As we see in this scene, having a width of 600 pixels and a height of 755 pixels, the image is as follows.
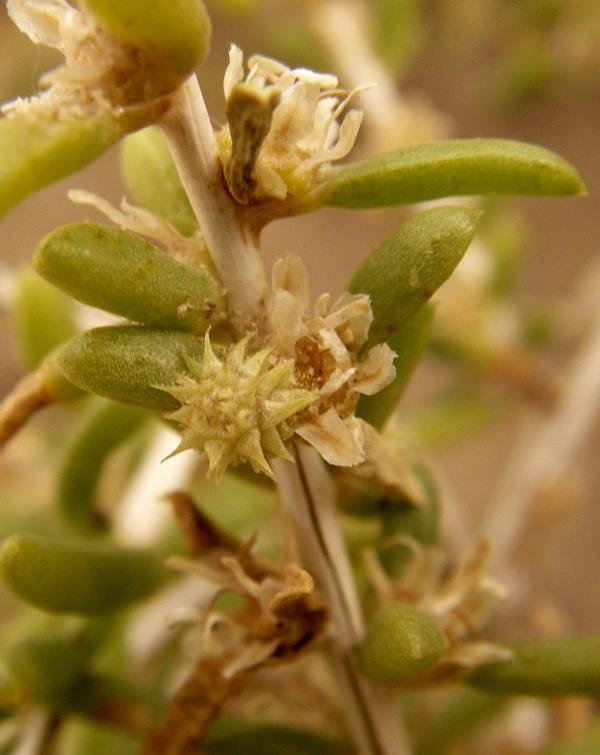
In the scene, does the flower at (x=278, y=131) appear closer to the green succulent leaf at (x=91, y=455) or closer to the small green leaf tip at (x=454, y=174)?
the small green leaf tip at (x=454, y=174)

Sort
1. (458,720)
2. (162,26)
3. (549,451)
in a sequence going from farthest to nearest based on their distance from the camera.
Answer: (549,451) < (458,720) < (162,26)

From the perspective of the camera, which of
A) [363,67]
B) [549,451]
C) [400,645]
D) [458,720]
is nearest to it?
[400,645]

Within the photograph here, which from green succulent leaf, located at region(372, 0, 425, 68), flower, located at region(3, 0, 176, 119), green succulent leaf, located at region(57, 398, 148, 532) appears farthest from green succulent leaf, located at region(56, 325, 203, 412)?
green succulent leaf, located at region(372, 0, 425, 68)

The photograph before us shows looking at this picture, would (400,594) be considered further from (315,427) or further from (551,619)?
(551,619)

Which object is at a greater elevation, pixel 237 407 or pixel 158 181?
pixel 158 181

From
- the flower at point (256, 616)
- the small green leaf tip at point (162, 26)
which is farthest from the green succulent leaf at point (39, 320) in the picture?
the small green leaf tip at point (162, 26)

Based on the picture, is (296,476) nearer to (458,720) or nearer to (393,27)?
(458,720)

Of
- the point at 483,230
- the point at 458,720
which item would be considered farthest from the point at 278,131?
the point at 483,230

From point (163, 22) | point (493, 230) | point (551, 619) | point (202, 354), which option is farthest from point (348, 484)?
point (493, 230)
